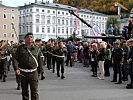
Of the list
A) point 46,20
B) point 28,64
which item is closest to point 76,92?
point 28,64

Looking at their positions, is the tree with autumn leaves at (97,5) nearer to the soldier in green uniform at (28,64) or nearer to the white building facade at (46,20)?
the white building facade at (46,20)

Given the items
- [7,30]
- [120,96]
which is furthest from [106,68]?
[7,30]

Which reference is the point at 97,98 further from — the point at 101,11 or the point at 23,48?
the point at 101,11

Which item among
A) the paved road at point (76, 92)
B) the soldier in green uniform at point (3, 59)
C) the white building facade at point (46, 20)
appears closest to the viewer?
the paved road at point (76, 92)

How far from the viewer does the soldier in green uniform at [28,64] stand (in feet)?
24.0

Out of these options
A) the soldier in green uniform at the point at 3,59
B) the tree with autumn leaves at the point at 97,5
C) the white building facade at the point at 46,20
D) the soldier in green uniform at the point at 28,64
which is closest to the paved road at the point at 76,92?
the soldier in green uniform at the point at 3,59

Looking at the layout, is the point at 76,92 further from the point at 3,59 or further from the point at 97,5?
the point at 97,5

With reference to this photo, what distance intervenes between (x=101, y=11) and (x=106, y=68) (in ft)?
381

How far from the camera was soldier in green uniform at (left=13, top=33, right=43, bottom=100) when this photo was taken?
24.0 feet

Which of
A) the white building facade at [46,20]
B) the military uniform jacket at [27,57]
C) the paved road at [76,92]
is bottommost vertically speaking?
the paved road at [76,92]

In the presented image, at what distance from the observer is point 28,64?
7.34 metres

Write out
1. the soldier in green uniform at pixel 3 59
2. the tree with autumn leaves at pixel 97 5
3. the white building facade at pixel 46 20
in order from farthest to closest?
the tree with autumn leaves at pixel 97 5 < the white building facade at pixel 46 20 < the soldier in green uniform at pixel 3 59

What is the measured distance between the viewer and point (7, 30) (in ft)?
323

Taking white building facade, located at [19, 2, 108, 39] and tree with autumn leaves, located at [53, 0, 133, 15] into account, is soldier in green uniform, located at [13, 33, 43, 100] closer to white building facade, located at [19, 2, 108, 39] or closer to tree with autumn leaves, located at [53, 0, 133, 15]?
white building facade, located at [19, 2, 108, 39]
